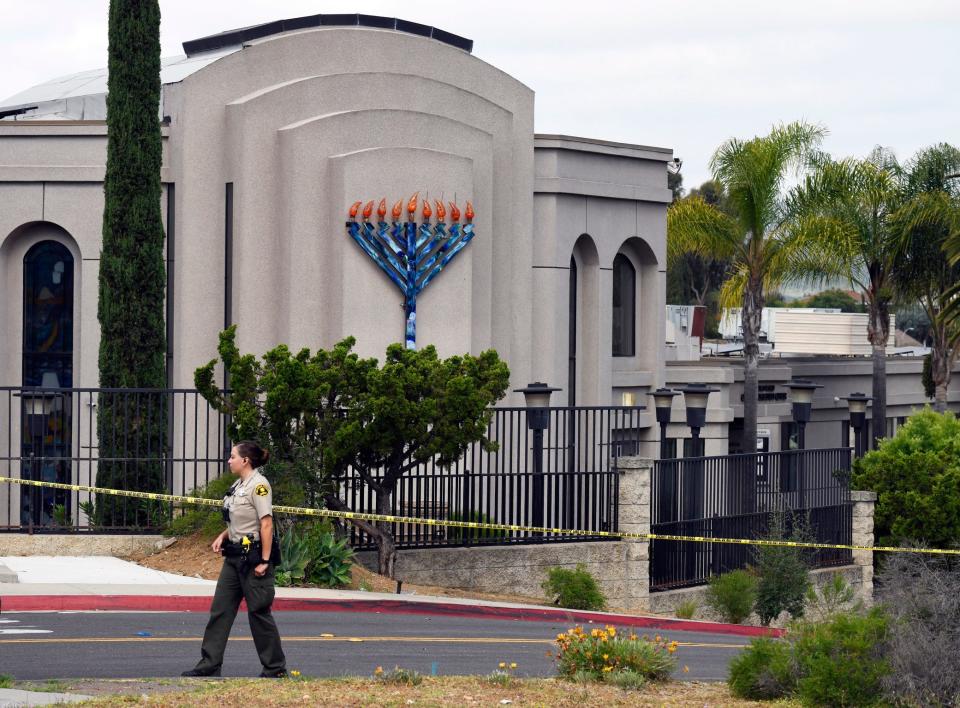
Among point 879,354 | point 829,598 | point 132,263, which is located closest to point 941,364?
point 879,354

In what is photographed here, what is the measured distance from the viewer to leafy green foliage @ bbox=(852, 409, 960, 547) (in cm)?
2808

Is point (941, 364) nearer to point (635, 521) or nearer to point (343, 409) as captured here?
point (635, 521)

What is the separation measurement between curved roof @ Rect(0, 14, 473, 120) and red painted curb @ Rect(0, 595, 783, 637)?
13.6 m

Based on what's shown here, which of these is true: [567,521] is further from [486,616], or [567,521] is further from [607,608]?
[486,616]

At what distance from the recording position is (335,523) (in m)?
20.0

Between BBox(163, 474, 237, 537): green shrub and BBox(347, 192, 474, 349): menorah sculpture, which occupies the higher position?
BBox(347, 192, 474, 349): menorah sculpture

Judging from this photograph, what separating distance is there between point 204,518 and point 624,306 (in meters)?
14.3

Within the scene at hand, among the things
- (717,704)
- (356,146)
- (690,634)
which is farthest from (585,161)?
(717,704)

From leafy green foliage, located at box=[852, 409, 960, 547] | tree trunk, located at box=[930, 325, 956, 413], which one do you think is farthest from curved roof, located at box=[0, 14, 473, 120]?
tree trunk, located at box=[930, 325, 956, 413]

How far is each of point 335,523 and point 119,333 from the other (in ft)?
14.8

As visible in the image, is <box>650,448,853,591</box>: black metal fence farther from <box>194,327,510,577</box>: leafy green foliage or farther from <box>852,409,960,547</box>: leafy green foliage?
<box>194,327,510,577</box>: leafy green foliage

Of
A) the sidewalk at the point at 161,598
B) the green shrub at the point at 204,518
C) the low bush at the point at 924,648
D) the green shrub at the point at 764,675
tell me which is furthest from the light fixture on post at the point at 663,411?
the green shrub at the point at 764,675

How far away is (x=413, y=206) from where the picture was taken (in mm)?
25766

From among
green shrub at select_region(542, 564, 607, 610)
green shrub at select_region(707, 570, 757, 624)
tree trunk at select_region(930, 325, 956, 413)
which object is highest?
tree trunk at select_region(930, 325, 956, 413)
